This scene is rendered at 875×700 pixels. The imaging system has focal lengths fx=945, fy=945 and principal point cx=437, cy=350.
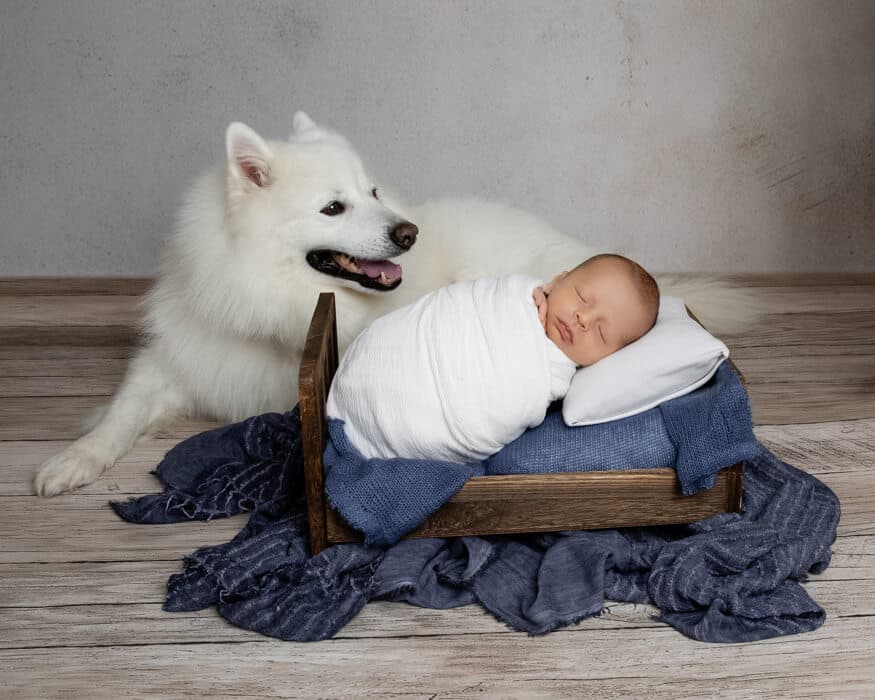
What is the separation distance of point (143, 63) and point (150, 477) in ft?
6.57

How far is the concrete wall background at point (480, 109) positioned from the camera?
3.68 meters

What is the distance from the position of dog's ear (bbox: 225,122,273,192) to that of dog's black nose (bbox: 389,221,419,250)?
336mm

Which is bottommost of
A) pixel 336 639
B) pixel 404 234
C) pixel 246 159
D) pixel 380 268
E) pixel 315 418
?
pixel 336 639

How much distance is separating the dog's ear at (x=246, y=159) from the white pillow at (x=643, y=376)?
0.96 m

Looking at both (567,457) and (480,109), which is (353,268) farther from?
(480,109)

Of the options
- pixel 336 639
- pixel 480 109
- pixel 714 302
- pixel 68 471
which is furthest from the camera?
pixel 480 109

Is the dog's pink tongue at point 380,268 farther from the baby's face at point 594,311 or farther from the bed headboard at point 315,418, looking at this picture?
the baby's face at point 594,311

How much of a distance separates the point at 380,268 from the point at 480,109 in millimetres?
1624

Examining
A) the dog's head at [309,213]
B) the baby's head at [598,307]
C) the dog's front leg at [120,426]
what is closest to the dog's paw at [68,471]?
the dog's front leg at [120,426]

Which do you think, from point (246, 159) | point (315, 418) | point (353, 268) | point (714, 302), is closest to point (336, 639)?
point (315, 418)

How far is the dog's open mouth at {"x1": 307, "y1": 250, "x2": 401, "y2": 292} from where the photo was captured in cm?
239

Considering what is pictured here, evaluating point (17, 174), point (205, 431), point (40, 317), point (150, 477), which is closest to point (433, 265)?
point (205, 431)

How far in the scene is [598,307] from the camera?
189 cm

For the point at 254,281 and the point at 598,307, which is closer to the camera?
the point at 598,307
